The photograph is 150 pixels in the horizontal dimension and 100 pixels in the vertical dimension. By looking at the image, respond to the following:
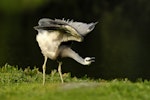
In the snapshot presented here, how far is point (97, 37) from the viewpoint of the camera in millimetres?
84125

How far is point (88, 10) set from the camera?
429 feet

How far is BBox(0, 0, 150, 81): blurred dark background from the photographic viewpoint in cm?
5216

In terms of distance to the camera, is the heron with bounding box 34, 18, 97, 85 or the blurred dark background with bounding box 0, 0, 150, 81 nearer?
the heron with bounding box 34, 18, 97, 85

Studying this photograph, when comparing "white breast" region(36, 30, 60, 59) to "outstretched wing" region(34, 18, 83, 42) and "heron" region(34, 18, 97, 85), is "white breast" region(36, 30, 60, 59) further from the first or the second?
"outstretched wing" region(34, 18, 83, 42)

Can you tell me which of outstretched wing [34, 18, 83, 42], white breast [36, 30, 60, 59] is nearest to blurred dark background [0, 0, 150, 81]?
white breast [36, 30, 60, 59]

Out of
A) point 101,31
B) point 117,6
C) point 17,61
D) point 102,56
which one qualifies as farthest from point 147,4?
point 17,61

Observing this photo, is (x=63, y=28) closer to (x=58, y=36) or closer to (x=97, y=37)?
(x=58, y=36)

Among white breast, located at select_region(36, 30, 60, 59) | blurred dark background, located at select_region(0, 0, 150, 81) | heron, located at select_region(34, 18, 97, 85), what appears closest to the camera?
heron, located at select_region(34, 18, 97, 85)

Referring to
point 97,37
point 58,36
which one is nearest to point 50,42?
point 58,36

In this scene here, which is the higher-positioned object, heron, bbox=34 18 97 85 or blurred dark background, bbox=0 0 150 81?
blurred dark background, bbox=0 0 150 81

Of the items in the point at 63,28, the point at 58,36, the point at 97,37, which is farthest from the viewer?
the point at 97,37

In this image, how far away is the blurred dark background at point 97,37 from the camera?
52.2 meters

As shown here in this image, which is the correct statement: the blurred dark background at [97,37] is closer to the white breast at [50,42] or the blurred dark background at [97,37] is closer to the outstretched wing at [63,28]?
the white breast at [50,42]

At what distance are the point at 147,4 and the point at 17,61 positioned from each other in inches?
3709
